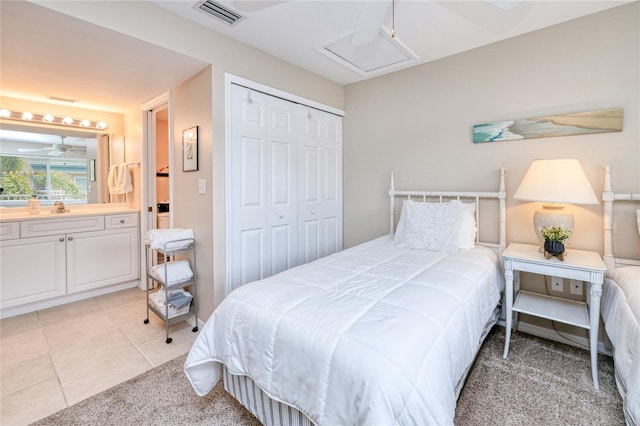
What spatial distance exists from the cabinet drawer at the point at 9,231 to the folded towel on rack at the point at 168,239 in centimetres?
140

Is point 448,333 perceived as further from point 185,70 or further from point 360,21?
point 185,70

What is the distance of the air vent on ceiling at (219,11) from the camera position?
6.47 feet

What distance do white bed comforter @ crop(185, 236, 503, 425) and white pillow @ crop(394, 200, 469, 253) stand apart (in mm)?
482

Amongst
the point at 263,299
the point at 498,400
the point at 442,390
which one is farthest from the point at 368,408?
the point at 498,400

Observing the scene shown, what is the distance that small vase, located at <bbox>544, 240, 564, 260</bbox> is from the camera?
1.95 meters

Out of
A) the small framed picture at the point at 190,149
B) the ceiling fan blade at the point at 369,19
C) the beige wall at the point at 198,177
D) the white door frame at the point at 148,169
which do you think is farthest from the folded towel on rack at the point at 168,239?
the ceiling fan blade at the point at 369,19

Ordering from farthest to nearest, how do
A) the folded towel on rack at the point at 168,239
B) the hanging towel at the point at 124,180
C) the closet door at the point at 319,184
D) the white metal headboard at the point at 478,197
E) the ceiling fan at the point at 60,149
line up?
the hanging towel at the point at 124,180
the ceiling fan at the point at 60,149
the closet door at the point at 319,184
the white metal headboard at the point at 478,197
the folded towel on rack at the point at 168,239

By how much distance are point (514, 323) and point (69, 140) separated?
17.0ft

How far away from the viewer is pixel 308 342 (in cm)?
117

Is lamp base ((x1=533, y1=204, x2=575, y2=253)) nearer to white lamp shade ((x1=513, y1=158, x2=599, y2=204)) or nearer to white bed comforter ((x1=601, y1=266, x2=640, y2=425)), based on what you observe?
white lamp shade ((x1=513, y1=158, x2=599, y2=204))

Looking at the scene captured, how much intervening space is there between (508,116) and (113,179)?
446 cm

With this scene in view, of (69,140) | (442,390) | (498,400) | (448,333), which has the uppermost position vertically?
(69,140)

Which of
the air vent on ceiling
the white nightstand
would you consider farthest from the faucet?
the white nightstand

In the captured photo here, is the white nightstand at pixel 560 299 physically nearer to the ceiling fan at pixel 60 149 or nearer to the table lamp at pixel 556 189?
the table lamp at pixel 556 189
